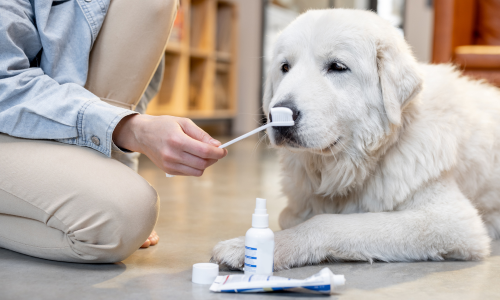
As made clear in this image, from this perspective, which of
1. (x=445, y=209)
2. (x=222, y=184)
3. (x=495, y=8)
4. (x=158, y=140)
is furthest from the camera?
(x=495, y=8)

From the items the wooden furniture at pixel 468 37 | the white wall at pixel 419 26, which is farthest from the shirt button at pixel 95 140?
the white wall at pixel 419 26

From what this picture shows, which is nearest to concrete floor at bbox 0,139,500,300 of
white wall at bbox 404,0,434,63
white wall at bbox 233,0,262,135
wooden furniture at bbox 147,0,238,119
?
wooden furniture at bbox 147,0,238,119

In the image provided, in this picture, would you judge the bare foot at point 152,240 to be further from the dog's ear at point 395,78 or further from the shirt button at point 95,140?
the dog's ear at point 395,78

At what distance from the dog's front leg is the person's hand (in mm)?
246

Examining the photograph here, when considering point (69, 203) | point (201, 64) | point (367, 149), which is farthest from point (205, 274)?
point (201, 64)

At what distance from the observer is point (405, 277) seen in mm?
1202

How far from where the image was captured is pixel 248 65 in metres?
7.52

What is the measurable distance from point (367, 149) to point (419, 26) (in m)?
6.21

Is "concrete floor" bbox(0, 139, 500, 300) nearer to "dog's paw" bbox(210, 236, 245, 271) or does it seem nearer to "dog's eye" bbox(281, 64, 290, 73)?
"dog's paw" bbox(210, 236, 245, 271)

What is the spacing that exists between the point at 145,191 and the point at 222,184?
1.61 meters

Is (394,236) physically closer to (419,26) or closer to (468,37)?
(468,37)

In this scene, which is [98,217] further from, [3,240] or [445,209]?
[445,209]

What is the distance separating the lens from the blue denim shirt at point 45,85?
46.3 inches

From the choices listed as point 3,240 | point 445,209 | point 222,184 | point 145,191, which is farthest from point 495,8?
point 3,240
